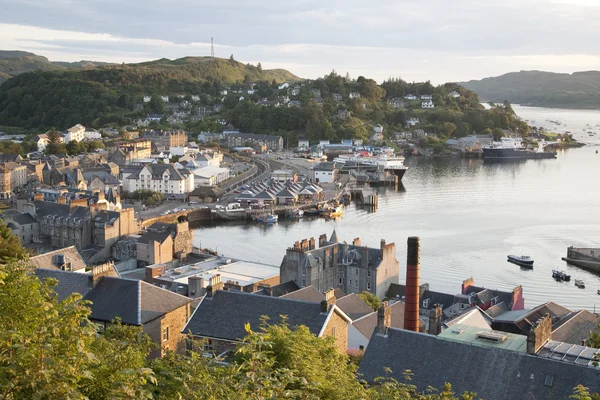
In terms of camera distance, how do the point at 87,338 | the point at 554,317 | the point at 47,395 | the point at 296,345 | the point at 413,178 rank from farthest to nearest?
the point at 413,178
the point at 554,317
the point at 296,345
the point at 87,338
the point at 47,395

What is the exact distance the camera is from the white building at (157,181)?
158 ft

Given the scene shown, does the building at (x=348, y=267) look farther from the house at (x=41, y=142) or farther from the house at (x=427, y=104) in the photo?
the house at (x=427, y=104)

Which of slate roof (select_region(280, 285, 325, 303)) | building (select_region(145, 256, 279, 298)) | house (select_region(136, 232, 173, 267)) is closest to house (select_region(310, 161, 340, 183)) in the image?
house (select_region(136, 232, 173, 267))

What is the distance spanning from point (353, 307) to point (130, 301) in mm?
6211

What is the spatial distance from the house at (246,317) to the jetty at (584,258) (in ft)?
64.7

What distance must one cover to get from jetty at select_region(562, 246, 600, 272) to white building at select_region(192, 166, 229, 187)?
94.2 ft

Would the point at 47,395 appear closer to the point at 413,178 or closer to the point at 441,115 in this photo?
the point at 413,178

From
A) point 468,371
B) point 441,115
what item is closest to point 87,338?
point 468,371

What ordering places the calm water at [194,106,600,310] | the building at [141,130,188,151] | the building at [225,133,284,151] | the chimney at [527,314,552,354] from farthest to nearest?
the building at [225,133,284,151], the building at [141,130,188,151], the calm water at [194,106,600,310], the chimney at [527,314,552,354]

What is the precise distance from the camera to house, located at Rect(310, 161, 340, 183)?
187ft

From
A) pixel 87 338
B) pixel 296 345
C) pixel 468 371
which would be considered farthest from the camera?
pixel 468 371

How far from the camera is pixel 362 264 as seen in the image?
24.0 m

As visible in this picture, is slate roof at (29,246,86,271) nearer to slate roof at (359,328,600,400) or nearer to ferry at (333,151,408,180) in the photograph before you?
slate roof at (359,328,600,400)

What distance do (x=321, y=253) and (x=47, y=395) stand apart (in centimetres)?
1917
